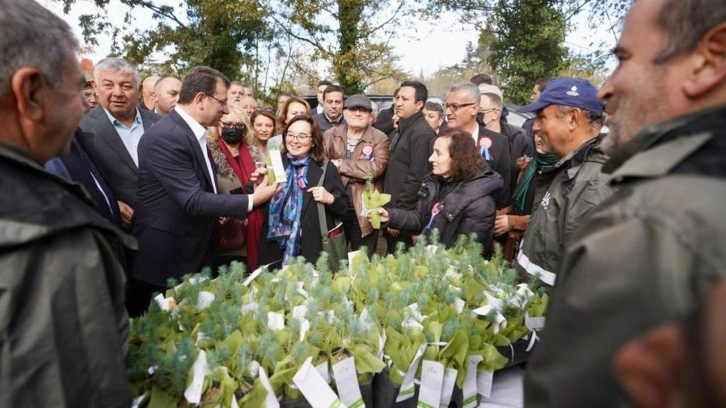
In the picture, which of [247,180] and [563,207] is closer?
[563,207]

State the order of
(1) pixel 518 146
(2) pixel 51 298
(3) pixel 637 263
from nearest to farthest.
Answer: (3) pixel 637 263
(2) pixel 51 298
(1) pixel 518 146

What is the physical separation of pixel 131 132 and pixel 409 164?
95.7 inches

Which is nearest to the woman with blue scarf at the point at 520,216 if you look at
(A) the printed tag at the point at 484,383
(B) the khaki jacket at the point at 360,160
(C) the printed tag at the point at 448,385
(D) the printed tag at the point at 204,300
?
(B) the khaki jacket at the point at 360,160

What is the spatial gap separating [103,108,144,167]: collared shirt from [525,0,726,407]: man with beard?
3587mm

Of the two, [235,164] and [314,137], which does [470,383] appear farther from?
[235,164]

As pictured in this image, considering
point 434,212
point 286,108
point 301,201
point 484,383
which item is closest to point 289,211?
point 301,201

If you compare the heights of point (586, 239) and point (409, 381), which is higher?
point (586, 239)

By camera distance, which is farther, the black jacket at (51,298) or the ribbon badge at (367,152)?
the ribbon badge at (367,152)

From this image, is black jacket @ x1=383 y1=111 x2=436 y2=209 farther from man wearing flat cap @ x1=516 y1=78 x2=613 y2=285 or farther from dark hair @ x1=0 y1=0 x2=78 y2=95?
dark hair @ x1=0 y1=0 x2=78 y2=95

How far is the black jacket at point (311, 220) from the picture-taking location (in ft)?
12.6

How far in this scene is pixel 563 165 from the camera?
2430mm

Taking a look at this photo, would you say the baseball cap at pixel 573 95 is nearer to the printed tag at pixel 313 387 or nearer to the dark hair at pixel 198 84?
the printed tag at pixel 313 387

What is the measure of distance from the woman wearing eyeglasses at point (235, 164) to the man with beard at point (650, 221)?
10.3ft

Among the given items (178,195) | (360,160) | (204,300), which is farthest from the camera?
(360,160)
